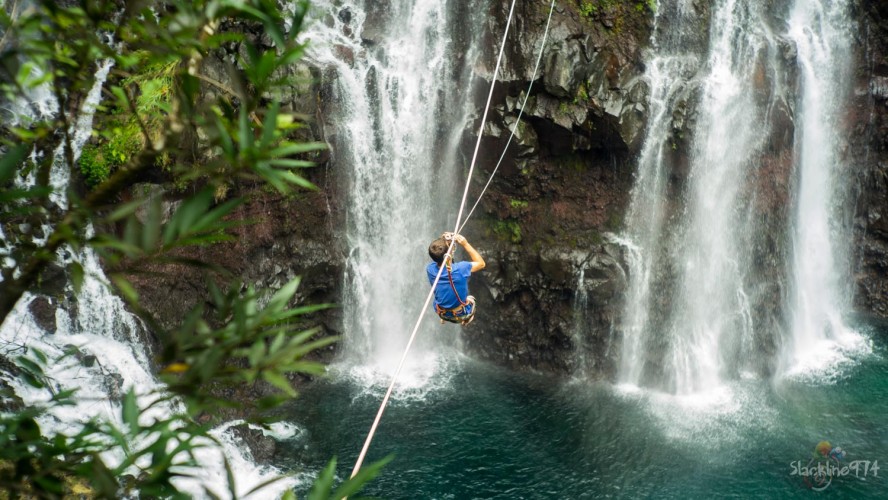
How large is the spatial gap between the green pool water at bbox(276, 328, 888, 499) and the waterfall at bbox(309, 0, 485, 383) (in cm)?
182

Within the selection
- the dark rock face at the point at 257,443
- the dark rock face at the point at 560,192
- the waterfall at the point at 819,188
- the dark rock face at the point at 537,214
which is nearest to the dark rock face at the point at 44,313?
the dark rock face at the point at 537,214

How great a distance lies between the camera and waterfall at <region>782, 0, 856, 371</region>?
46.9 ft

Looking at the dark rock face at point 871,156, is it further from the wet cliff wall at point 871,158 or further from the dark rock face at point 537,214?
the dark rock face at point 537,214

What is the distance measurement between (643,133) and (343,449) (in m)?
8.30

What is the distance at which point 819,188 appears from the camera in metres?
15.5

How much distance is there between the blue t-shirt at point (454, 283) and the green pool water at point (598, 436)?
3877 millimetres

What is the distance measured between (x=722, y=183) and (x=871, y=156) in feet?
14.2

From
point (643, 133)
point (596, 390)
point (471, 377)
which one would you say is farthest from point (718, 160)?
point (471, 377)

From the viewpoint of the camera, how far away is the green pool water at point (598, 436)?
10586 millimetres

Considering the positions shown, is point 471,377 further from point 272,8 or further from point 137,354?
point 272,8

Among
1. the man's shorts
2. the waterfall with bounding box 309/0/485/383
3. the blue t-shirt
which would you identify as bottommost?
the man's shorts

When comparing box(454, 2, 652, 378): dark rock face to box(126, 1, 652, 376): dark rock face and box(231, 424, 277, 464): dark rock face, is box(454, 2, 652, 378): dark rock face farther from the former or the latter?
box(231, 424, 277, 464): dark rock face

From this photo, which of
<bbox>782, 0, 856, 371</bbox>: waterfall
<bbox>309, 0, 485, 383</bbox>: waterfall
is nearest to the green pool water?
<bbox>782, 0, 856, 371</bbox>: waterfall

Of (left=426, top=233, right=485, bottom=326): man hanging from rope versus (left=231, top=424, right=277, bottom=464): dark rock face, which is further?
(left=231, top=424, right=277, bottom=464): dark rock face
